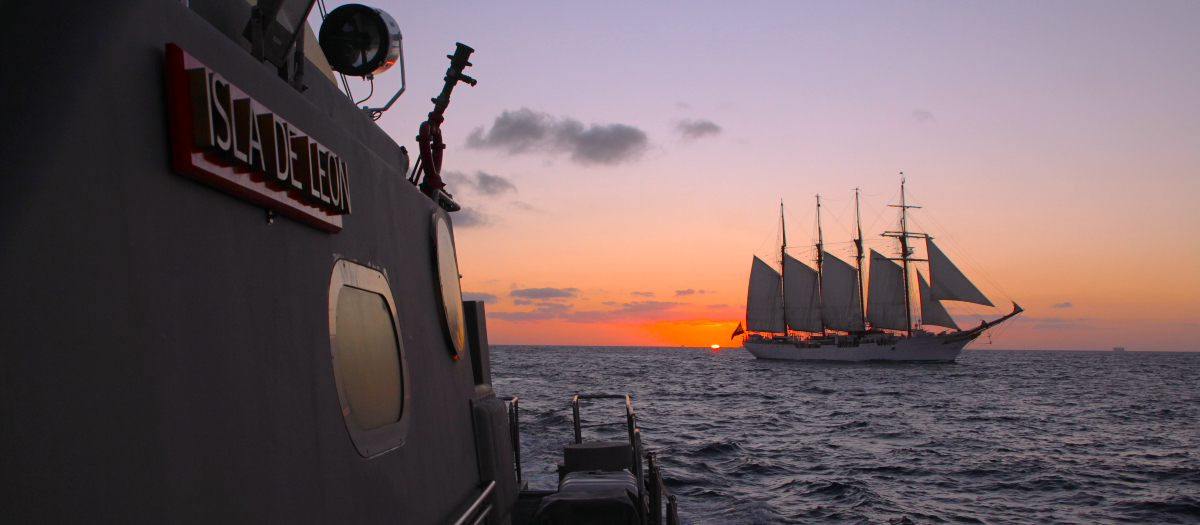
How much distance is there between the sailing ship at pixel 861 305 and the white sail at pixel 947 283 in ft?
0.35

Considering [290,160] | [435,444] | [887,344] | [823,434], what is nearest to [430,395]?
[435,444]

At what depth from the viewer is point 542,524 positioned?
680 centimetres

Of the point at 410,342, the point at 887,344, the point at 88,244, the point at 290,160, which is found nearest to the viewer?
the point at 88,244

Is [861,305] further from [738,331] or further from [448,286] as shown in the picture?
[448,286]

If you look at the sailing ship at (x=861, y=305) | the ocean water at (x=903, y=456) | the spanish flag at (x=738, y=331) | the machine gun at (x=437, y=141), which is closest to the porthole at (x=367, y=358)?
the machine gun at (x=437, y=141)

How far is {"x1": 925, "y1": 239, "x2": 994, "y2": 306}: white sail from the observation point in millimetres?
89500

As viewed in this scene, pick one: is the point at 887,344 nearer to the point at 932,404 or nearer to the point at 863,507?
the point at 932,404

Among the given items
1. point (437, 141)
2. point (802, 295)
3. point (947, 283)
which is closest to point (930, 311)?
point (947, 283)

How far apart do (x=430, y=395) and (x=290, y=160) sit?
7.28 ft

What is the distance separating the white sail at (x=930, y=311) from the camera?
94.1m

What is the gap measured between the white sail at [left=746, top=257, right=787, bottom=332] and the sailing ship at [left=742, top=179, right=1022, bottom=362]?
139mm

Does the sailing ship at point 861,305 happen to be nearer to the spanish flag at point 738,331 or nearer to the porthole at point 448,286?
the spanish flag at point 738,331

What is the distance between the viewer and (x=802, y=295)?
104625 millimetres

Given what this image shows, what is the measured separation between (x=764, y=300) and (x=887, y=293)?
1695 centimetres
